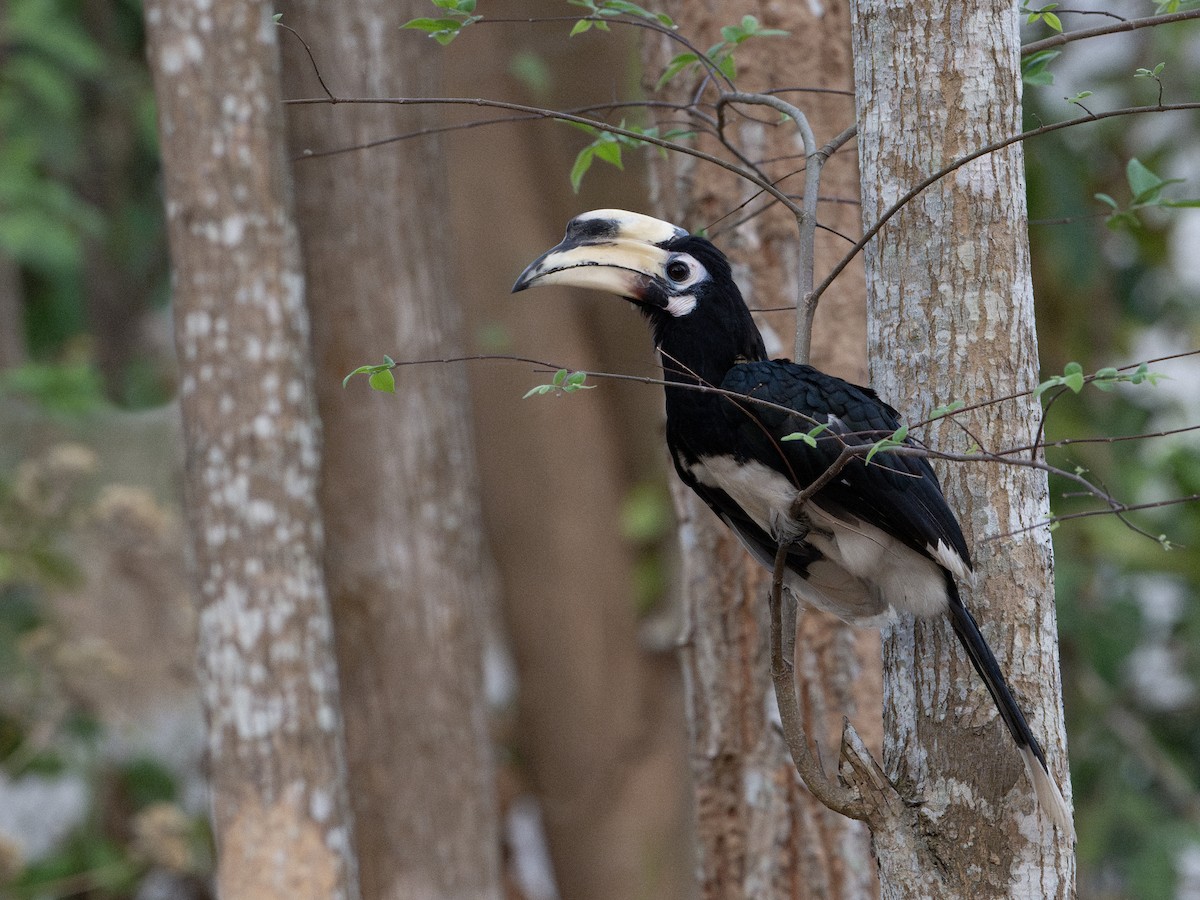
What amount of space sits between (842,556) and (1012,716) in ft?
1.50

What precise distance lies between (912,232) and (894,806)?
2.72ft

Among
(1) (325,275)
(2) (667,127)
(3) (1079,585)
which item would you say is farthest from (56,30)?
(3) (1079,585)

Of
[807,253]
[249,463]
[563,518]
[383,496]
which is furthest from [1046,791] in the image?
[563,518]

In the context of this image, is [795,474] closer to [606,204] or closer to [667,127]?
[667,127]

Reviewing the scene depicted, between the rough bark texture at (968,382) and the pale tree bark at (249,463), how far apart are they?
1.76 meters

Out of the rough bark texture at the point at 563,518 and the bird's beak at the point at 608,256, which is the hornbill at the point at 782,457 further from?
the rough bark texture at the point at 563,518

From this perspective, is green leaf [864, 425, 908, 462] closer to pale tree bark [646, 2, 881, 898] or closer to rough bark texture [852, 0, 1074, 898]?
rough bark texture [852, 0, 1074, 898]

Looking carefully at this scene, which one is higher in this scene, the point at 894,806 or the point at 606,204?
the point at 606,204

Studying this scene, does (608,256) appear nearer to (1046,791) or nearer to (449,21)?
(449,21)

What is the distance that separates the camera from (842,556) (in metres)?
2.22

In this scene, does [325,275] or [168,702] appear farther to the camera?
[168,702]

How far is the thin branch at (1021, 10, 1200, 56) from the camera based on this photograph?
163 cm

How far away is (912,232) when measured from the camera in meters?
Result: 2.00

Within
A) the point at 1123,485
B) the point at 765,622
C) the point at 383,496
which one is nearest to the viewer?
the point at 765,622
